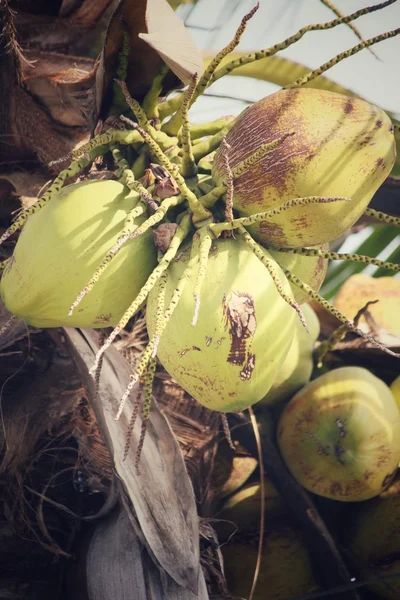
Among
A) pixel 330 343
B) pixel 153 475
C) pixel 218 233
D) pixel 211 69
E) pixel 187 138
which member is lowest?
pixel 153 475

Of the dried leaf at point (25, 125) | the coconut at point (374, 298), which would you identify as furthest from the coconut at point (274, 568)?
the dried leaf at point (25, 125)

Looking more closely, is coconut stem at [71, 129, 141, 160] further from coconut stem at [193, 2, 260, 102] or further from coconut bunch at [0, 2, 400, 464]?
coconut stem at [193, 2, 260, 102]

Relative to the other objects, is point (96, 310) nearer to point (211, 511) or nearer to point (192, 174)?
point (192, 174)

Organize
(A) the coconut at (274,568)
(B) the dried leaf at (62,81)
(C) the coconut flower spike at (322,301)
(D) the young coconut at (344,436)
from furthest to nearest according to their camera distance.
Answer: (A) the coconut at (274,568), (D) the young coconut at (344,436), (B) the dried leaf at (62,81), (C) the coconut flower spike at (322,301)

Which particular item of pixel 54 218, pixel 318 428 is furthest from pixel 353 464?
pixel 54 218

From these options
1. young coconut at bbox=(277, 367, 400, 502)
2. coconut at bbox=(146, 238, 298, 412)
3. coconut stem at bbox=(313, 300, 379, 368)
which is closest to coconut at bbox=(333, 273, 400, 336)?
coconut stem at bbox=(313, 300, 379, 368)

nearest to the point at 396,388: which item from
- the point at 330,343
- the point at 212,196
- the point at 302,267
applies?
the point at 330,343

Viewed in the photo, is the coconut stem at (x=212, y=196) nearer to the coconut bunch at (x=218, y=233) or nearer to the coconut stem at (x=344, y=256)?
the coconut bunch at (x=218, y=233)

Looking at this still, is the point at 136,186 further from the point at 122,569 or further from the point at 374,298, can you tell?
the point at 374,298
